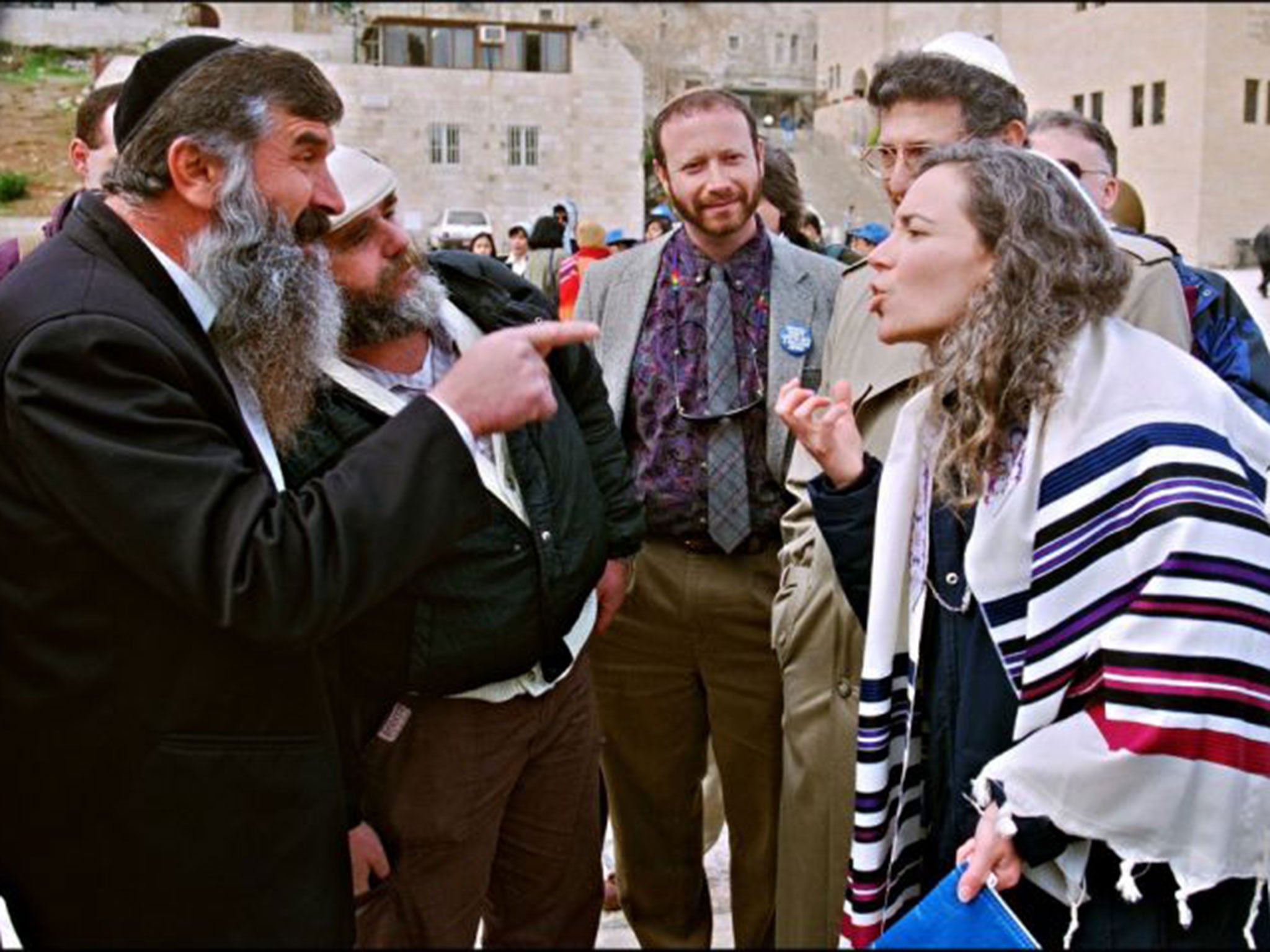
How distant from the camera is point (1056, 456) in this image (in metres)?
1.89

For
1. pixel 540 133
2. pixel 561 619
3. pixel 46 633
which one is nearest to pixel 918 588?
pixel 561 619

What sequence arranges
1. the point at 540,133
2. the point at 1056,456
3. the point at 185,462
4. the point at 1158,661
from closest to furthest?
the point at 185,462, the point at 1158,661, the point at 1056,456, the point at 540,133

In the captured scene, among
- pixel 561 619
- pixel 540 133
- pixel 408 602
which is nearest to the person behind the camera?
pixel 408 602

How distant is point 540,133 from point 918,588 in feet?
114

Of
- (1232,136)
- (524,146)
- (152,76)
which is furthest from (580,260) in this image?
(524,146)

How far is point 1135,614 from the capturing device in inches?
70.7

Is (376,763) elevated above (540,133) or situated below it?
below

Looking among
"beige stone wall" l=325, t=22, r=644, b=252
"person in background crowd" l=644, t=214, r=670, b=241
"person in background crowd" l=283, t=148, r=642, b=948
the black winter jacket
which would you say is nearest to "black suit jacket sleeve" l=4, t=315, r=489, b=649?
the black winter jacket

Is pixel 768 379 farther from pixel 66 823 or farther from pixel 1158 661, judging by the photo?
pixel 66 823

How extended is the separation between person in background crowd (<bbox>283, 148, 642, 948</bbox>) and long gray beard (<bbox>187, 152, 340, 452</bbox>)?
0.29 metres

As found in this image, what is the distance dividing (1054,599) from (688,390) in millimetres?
1559

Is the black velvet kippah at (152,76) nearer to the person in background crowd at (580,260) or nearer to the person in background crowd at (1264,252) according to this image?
the person in background crowd at (1264,252)

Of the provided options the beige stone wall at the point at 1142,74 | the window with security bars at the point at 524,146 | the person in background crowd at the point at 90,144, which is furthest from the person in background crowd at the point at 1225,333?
the window with security bars at the point at 524,146

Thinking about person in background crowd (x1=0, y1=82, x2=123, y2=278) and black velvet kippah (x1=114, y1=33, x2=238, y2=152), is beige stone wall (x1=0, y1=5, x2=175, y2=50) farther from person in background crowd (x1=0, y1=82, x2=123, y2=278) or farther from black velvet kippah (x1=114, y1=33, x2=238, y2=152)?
A: black velvet kippah (x1=114, y1=33, x2=238, y2=152)
